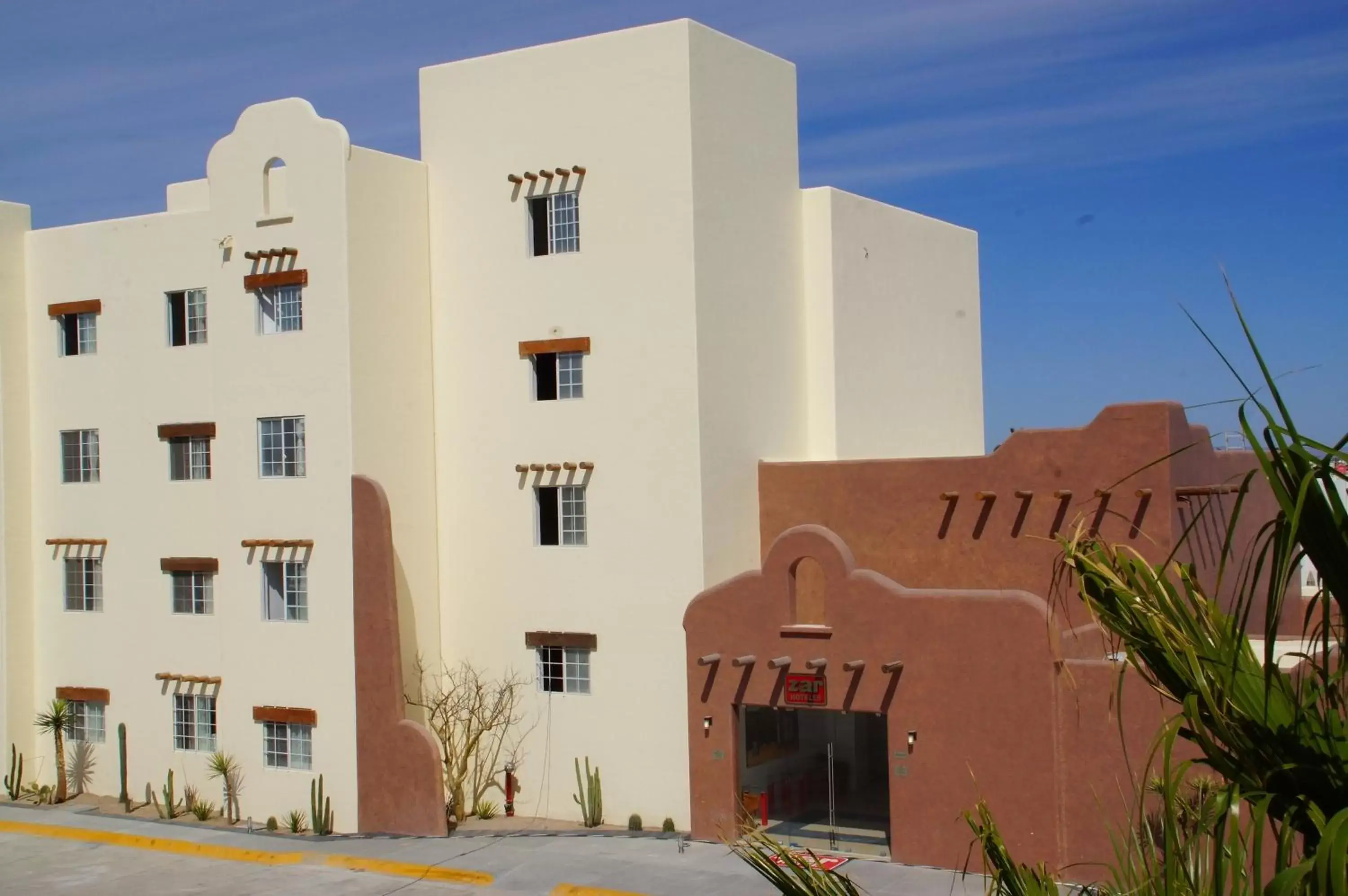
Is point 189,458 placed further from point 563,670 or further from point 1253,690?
point 1253,690

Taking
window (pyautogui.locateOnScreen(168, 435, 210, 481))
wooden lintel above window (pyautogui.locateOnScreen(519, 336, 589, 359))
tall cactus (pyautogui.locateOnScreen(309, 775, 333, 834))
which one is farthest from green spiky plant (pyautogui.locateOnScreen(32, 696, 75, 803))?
wooden lintel above window (pyautogui.locateOnScreen(519, 336, 589, 359))

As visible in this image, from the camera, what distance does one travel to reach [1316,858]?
4.41m

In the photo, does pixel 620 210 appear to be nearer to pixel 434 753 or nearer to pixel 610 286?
pixel 610 286

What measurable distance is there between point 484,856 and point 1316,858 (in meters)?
19.9

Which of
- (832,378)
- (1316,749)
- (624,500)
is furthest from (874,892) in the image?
(1316,749)

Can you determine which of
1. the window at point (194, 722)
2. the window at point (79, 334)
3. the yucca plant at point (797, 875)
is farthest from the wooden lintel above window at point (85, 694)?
the yucca plant at point (797, 875)

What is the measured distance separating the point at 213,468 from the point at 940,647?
1442 cm

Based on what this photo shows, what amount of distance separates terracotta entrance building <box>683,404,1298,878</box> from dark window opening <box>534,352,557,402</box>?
408 centimetres

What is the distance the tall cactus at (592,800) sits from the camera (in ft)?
81.7

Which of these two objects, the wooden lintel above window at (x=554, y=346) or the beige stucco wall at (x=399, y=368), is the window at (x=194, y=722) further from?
the wooden lintel above window at (x=554, y=346)

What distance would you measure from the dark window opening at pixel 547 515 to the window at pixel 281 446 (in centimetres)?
439

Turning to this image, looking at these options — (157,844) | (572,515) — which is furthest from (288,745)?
(572,515)

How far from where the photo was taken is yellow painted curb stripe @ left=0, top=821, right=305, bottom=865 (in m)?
23.8

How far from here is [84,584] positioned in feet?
96.8
